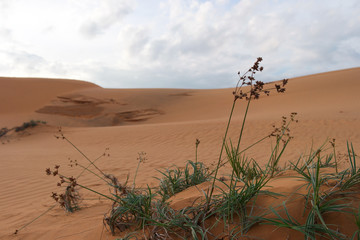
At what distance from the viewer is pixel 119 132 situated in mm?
13742

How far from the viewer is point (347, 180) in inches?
72.5

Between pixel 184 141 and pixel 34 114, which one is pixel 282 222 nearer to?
pixel 184 141

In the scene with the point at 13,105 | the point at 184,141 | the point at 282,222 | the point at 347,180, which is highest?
the point at 13,105

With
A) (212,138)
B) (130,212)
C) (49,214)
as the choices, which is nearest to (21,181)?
(49,214)

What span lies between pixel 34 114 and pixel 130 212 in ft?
77.0

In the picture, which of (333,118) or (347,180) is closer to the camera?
(347,180)

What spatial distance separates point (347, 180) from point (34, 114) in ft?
81.1

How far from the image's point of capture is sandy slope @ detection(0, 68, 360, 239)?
12.7ft

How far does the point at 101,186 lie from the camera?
209 inches

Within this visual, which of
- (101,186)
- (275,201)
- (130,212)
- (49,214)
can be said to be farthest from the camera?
(101,186)

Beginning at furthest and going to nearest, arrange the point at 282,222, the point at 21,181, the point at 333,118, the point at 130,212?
the point at 333,118
the point at 21,181
the point at 130,212
the point at 282,222

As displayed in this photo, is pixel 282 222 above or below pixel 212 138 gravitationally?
above

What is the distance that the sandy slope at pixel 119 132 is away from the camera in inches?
153

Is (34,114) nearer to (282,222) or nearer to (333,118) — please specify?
(333,118)
